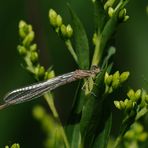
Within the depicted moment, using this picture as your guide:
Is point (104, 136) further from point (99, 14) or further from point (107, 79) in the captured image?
point (99, 14)

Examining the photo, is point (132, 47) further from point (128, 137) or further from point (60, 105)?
point (128, 137)

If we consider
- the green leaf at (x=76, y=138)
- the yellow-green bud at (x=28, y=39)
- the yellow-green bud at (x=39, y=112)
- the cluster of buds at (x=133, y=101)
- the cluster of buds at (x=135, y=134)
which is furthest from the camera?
the yellow-green bud at (x=39, y=112)

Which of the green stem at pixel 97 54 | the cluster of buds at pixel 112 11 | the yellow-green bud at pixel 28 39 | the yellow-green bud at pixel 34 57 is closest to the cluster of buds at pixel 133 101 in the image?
the green stem at pixel 97 54

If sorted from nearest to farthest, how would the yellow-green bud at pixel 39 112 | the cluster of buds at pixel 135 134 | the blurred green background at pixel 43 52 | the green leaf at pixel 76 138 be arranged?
1. the green leaf at pixel 76 138
2. the cluster of buds at pixel 135 134
3. the yellow-green bud at pixel 39 112
4. the blurred green background at pixel 43 52

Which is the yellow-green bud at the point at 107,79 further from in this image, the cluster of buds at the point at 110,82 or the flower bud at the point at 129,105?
the flower bud at the point at 129,105

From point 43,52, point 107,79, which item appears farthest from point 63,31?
point 43,52

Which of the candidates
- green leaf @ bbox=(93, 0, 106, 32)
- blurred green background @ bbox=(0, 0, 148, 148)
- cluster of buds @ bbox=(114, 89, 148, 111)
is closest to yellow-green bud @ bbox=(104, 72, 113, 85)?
cluster of buds @ bbox=(114, 89, 148, 111)

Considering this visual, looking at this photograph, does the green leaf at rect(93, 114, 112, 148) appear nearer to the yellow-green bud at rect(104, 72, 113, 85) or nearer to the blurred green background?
the yellow-green bud at rect(104, 72, 113, 85)

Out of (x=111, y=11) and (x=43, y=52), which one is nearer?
(x=111, y=11)
